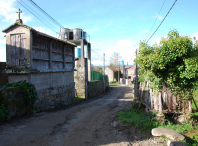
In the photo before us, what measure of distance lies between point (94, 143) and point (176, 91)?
4.59 metres

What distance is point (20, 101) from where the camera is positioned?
7.64m

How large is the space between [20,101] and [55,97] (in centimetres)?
371

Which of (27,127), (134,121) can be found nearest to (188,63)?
(134,121)

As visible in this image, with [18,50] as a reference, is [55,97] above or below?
below

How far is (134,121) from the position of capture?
711 cm

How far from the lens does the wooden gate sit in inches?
348

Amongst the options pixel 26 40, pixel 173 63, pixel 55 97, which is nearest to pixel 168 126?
pixel 173 63

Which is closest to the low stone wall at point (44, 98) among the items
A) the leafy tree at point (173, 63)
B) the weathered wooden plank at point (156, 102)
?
the leafy tree at point (173, 63)

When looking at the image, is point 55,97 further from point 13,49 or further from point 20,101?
point 13,49

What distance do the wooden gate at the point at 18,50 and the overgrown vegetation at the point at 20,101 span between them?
135 centimetres

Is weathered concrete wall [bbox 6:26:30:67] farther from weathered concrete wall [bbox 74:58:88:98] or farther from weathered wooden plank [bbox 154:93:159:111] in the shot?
weathered concrete wall [bbox 74:58:88:98]

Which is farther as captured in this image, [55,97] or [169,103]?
[55,97]

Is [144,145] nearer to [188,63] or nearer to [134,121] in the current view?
[134,121]

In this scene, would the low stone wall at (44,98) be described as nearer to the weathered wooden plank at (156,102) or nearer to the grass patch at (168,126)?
the grass patch at (168,126)
